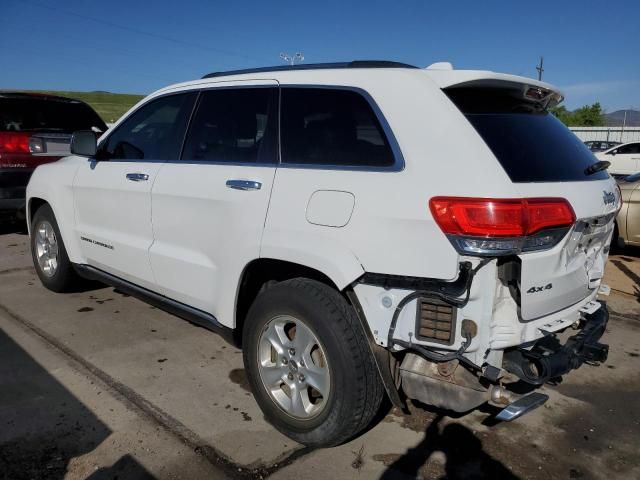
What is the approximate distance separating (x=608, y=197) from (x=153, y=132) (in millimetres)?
2982

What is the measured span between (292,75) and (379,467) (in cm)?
214

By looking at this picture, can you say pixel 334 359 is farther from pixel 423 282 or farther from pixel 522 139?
pixel 522 139

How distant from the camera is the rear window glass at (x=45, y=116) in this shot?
7250mm

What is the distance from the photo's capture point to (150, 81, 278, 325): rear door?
302 cm

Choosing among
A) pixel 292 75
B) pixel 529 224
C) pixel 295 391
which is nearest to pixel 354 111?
pixel 292 75

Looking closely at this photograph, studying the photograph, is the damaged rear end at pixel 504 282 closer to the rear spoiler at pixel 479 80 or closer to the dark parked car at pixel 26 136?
the rear spoiler at pixel 479 80

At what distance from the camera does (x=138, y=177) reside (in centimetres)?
384

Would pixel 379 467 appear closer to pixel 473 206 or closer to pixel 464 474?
pixel 464 474

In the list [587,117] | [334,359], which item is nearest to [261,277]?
[334,359]

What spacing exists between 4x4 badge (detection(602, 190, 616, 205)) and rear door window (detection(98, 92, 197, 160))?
8.31 feet

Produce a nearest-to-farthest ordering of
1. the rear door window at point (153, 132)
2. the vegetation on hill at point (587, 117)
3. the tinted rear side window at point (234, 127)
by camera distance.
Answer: the tinted rear side window at point (234, 127) < the rear door window at point (153, 132) < the vegetation on hill at point (587, 117)

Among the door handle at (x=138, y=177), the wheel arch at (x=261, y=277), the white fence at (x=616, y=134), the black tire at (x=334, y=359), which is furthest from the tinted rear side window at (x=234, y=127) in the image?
the white fence at (x=616, y=134)

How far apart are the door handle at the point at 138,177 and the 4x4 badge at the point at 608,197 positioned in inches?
110

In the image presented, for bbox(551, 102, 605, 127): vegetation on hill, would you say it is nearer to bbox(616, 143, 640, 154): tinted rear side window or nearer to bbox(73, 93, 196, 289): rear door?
bbox(616, 143, 640, 154): tinted rear side window
